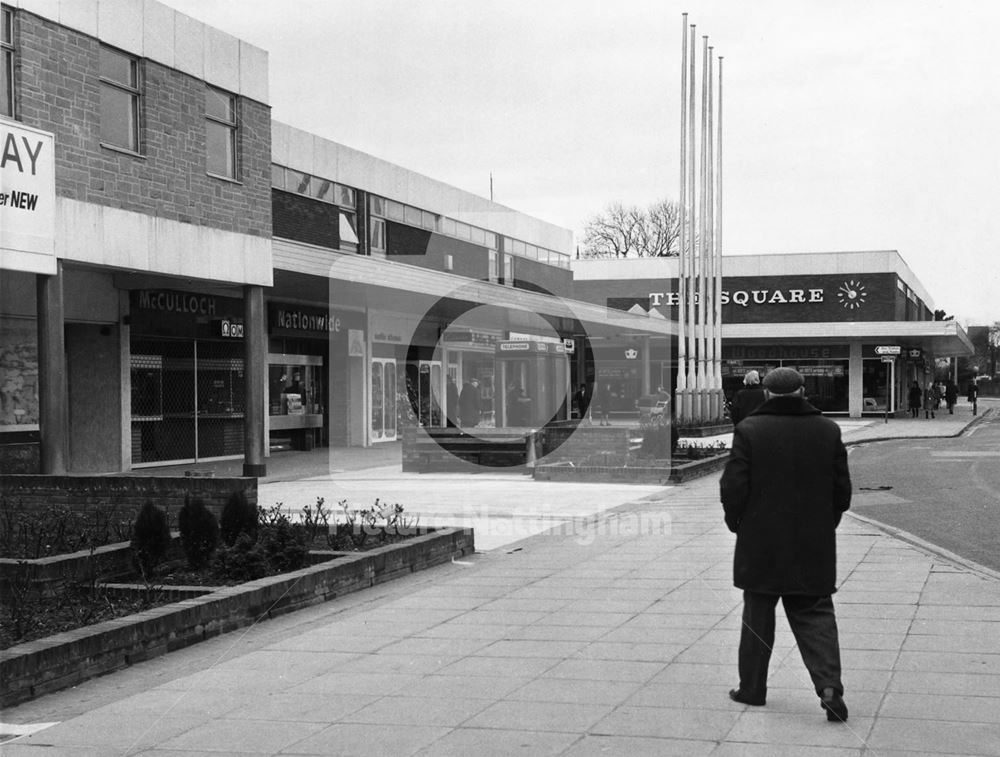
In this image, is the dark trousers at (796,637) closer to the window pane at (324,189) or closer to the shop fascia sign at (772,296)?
the window pane at (324,189)

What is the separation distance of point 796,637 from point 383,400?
86.0 ft

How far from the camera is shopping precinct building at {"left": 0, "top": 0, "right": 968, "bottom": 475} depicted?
1675 centimetres

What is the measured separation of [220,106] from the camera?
68.3 ft

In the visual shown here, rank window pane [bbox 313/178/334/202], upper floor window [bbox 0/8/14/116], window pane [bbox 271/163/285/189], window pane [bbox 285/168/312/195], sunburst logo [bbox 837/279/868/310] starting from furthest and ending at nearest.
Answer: sunburst logo [bbox 837/279/868/310] < window pane [bbox 313/178/334/202] < window pane [bbox 285/168/312/195] < window pane [bbox 271/163/285/189] < upper floor window [bbox 0/8/14/116]

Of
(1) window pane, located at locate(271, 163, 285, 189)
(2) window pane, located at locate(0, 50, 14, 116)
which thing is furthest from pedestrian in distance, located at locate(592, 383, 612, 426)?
(2) window pane, located at locate(0, 50, 14, 116)

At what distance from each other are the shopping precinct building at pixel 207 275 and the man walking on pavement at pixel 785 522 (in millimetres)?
12145

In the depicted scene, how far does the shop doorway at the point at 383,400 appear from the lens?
1227 inches

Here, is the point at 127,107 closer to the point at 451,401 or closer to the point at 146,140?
the point at 146,140

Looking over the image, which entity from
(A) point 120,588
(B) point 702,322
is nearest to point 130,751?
(A) point 120,588

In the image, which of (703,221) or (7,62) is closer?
(7,62)

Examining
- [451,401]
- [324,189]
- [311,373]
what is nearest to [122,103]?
[311,373]

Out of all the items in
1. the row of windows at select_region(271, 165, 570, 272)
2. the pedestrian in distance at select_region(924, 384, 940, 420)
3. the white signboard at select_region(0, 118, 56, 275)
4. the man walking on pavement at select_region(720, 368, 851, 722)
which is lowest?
the pedestrian in distance at select_region(924, 384, 940, 420)

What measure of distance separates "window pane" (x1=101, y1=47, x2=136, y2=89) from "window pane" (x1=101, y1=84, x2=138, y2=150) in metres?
0.16

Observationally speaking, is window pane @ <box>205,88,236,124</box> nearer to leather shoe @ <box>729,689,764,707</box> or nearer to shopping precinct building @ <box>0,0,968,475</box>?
shopping precinct building @ <box>0,0,968,475</box>
